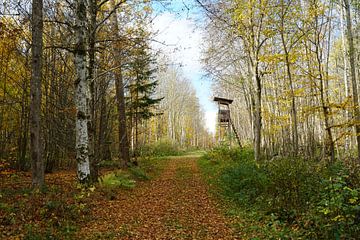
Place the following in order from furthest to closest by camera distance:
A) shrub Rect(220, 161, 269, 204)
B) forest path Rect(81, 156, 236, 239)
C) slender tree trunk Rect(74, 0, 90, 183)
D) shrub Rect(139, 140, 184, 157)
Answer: shrub Rect(139, 140, 184, 157) → slender tree trunk Rect(74, 0, 90, 183) → shrub Rect(220, 161, 269, 204) → forest path Rect(81, 156, 236, 239)

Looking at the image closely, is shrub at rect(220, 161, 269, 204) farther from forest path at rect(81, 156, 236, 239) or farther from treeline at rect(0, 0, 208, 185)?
treeline at rect(0, 0, 208, 185)

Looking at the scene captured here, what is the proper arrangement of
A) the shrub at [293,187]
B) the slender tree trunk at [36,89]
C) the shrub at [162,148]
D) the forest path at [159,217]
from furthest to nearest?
the shrub at [162,148]
the slender tree trunk at [36,89]
the shrub at [293,187]
the forest path at [159,217]

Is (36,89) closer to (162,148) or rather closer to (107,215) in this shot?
(107,215)

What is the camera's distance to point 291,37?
12.4m

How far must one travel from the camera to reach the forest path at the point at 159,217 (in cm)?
569

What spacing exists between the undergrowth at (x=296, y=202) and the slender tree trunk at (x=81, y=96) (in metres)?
4.46

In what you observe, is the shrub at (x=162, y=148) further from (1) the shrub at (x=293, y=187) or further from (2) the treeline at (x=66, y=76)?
(1) the shrub at (x=293, y=187)

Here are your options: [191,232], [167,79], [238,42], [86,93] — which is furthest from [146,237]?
[167,79]

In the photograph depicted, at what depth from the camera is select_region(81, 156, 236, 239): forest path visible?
224 inches

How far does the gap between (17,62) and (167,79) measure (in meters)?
34.3

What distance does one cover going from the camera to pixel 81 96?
28.7 ft

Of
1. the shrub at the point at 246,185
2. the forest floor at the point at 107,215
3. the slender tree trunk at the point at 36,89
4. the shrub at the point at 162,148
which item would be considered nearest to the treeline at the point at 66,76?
the slender tree trunk at the point at 36,89

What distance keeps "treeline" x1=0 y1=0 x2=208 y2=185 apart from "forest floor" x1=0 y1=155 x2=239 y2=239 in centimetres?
122

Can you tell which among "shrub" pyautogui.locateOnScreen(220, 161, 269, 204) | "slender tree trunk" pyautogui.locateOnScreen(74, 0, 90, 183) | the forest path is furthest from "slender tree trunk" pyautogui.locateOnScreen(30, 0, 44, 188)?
"shrub" pyautogui.locateOnScreen(220, 161, 269, 204)
